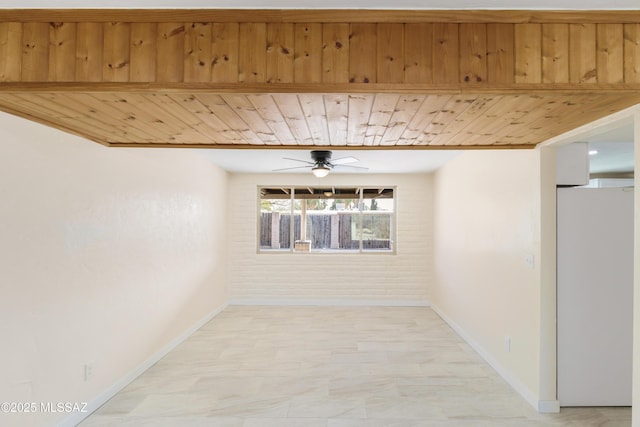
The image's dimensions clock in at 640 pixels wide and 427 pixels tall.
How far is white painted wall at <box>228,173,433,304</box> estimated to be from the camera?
22.6ft

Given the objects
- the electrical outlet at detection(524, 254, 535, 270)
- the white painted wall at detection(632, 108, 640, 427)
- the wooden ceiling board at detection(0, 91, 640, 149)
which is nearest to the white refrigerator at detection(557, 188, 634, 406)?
the electrical outlet at detection(524, 254, 535, 270)

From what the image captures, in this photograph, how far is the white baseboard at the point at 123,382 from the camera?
2.78 metres

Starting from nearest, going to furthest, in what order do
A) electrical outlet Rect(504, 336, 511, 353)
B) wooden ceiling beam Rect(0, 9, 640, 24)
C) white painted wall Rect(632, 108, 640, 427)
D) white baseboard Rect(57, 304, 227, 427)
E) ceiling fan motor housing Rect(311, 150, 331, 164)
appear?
wooden ceiling beam Rect(0, 9, 640, 24) < white painted wall Rect(632, 108, 640, 427) < white baseboard Rect(57, 304, 227, 427) < electrical outlet Rect(504, 336, 511, 353) < ceiling fan motor housing Rect(311, 150, 331, 164)

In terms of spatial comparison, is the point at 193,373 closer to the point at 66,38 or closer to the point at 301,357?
the point at 301,357

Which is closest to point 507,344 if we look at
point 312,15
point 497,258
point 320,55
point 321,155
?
point 497,258

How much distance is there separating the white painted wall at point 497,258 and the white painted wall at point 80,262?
11.8ft

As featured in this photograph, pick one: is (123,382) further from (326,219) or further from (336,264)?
(326,219)

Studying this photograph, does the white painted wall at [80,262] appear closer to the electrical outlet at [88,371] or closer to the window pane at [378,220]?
the electrical outlet at [88,371]

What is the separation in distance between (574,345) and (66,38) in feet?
13.2

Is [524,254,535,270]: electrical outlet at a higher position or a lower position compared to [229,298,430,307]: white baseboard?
higher

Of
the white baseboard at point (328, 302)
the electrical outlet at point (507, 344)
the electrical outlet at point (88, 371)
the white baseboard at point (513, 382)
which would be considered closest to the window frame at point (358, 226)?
the white baseboard at point (328, 302)

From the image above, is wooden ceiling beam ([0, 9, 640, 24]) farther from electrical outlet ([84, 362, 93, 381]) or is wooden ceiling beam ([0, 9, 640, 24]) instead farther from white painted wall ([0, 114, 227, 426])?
electrical outlet ([84, 362, 93, 381])

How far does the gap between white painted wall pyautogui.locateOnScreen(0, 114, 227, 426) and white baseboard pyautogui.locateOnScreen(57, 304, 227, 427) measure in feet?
0.14

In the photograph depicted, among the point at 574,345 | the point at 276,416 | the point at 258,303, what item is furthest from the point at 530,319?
the point at 258,303
